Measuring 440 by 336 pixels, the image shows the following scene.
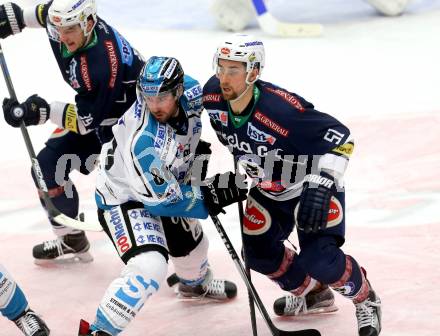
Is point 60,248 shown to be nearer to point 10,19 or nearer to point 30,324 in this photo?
point 30,324

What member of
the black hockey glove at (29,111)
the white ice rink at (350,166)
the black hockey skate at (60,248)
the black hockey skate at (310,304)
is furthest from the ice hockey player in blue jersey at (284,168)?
the black hockey skate at (60,248)

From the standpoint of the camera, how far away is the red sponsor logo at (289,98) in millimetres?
3461

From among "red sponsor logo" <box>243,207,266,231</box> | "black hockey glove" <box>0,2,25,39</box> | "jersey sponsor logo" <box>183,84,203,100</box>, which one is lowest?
"red sponsor logo" <box>243,207,266,231</box>

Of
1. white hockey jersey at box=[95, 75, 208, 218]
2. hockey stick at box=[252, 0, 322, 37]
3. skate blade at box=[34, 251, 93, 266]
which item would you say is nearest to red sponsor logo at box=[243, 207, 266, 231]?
white hockey jersey at box=[95, 75, 208, 218]

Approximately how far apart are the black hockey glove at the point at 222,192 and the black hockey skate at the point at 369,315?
60 centimetres

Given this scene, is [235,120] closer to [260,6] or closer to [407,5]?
[260,6]

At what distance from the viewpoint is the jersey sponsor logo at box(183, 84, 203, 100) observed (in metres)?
3.71

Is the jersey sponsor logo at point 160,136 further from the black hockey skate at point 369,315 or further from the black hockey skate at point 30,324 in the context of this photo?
the black hockey skate at point 369,315

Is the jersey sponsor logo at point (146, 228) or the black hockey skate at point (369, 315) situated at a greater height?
the jersey sponsor logo at point (146, 228)

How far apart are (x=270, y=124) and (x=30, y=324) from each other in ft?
3.93

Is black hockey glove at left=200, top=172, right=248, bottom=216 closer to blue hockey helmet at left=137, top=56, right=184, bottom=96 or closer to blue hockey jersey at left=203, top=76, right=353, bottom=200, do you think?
blue hockey jersey at left=203, top=76, right=353, bottom=200

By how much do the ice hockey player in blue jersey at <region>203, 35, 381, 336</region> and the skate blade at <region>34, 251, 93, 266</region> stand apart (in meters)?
1.17

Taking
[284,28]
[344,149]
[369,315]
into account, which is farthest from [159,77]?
[284,28]

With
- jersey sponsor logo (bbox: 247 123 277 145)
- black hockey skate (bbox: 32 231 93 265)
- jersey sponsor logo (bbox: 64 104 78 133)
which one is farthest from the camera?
black hockey skate (bbox: 32 231 93 265)
